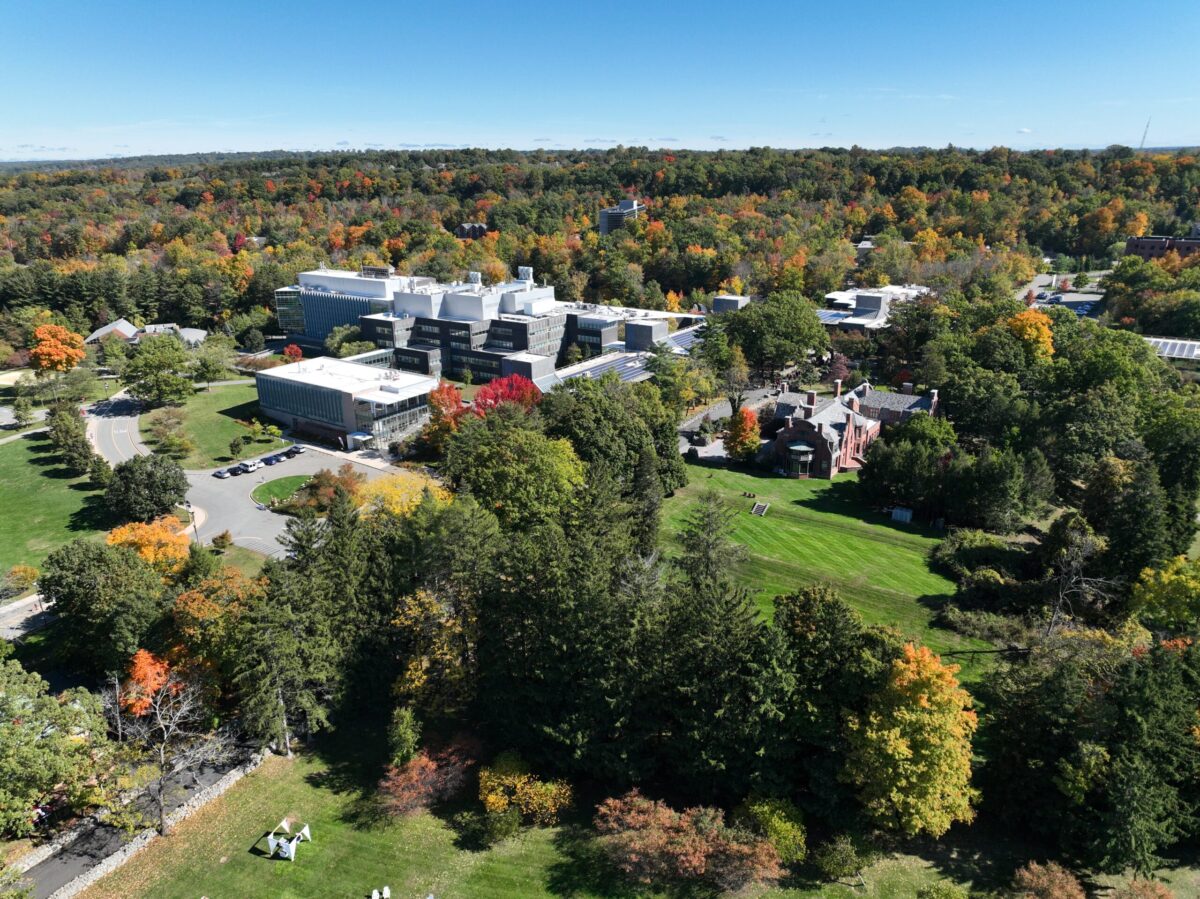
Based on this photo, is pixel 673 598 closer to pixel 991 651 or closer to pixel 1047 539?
pixel 991 651

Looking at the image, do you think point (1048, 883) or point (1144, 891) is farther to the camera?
point (1048, 883)

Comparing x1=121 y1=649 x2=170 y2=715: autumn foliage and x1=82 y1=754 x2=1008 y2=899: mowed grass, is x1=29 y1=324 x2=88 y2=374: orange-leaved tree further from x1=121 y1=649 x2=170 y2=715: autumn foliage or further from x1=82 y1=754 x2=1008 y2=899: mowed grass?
x1=82 y1=754 x2=1008 y2=899: mowed grass

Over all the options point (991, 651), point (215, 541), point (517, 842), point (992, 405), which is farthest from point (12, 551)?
point (992, 405)

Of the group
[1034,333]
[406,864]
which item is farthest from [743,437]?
[406,864]

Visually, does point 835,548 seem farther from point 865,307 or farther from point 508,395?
point 865,307

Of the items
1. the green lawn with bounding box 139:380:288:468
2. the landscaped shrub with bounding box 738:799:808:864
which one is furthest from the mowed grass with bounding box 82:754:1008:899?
the green lawn with bounding box 139:380:288:468

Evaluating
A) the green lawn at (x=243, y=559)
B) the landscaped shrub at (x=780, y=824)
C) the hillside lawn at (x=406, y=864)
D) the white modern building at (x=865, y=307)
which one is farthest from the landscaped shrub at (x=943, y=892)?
the white modern building at (x=865, y=307)
